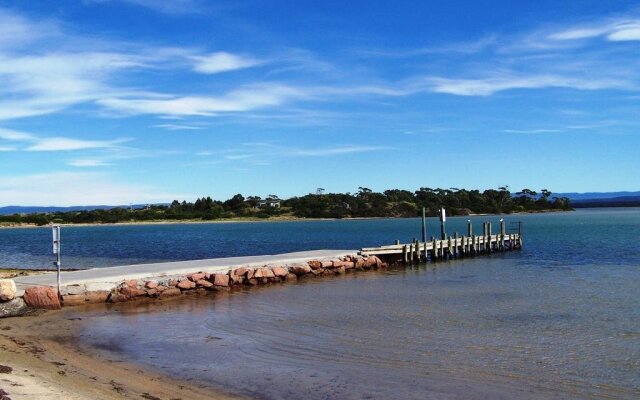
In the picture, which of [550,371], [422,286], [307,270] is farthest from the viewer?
[307,270]

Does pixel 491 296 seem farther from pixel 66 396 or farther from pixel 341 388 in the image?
pixel 66 396

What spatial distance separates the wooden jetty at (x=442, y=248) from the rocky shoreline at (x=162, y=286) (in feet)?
14.5

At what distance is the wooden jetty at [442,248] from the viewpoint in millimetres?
31625

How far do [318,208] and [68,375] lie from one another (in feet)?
432

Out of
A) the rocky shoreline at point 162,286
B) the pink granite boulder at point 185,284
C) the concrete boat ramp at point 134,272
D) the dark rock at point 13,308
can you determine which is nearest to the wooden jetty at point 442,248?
the rocky shoreline at point 162,286

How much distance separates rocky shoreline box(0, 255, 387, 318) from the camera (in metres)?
16.4

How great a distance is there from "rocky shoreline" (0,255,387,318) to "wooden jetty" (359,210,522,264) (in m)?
4.41

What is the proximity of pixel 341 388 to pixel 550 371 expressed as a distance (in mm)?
3714

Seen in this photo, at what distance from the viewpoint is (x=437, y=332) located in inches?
547

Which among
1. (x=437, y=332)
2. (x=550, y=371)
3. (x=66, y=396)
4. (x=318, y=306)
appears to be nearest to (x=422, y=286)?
(x=318, y=306)

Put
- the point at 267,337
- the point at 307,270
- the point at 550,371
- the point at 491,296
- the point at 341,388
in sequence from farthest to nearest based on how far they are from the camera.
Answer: the point at 307,270
the point at 491,296
the point at 267,337
the point at 550,371
the point at 341,388

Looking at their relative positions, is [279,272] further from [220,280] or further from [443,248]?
[443,248]

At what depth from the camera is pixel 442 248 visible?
117 ft

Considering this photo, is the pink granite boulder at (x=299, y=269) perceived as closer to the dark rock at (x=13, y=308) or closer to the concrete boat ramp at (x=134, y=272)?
the concrete boat ramp at (x=134, y=272)
